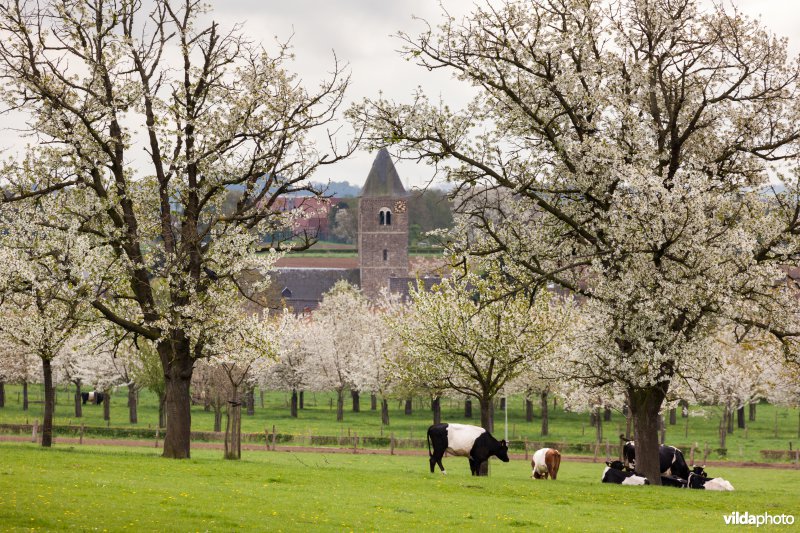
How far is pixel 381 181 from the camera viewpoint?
143 meters

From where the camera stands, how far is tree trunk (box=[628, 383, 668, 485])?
25078 millimetres

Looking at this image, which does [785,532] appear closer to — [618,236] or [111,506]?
[618,236]

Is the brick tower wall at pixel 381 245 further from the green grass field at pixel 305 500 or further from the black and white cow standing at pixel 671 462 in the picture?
the green grass field at pixel 305 500

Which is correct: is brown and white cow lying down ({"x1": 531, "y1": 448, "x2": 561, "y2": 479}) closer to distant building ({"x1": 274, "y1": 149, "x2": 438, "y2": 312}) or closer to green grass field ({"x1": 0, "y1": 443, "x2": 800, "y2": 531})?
green grass field ({"x1": 0, "y1": 443, "x2": 800, "y2": 531})

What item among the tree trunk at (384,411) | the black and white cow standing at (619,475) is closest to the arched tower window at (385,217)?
the tree trunk at (384,411)

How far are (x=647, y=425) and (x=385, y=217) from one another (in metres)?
119

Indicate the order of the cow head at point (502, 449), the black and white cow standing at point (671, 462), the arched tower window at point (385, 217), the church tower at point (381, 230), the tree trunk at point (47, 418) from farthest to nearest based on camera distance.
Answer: the arched tower window at point (385, 217)
the church tower at point (381, 230)
the tree trunk at point (47, 418)
the black and white cow standing at point (671, 462)
the cow head at point (502, 449)

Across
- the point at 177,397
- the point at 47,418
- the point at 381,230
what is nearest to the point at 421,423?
the point at 47,418

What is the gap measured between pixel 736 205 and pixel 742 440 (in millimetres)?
41153

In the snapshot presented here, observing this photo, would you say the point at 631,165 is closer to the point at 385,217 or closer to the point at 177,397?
the point at 177,397

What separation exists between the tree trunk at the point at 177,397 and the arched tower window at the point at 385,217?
114859 mm

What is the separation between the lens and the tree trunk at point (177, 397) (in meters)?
27.8

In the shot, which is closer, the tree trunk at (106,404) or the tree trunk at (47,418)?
the tree trunk at (47,418)

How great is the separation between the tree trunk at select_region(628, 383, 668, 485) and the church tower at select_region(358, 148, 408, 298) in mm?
116084
